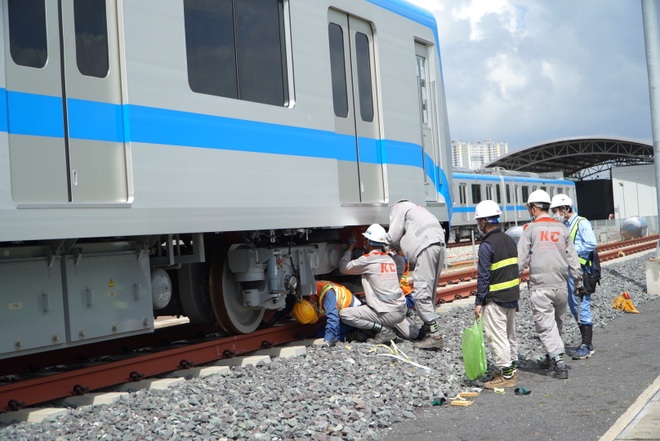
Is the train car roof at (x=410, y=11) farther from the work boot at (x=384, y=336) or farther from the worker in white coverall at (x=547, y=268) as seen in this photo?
the work boot at (x=384, y=336)

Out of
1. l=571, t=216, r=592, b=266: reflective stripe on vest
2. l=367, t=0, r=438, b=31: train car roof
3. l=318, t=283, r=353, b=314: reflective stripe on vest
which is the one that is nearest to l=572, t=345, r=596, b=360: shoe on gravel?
l=571, t=216, r=592, b=266: reflective stripe on vest

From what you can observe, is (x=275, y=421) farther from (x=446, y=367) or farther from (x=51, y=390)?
(x=446, y=367)

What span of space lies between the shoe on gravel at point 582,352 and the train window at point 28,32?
611 centimetres

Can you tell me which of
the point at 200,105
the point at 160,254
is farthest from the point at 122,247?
the point at 200,105

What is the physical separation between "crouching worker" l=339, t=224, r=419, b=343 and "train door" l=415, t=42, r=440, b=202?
7.15 ft

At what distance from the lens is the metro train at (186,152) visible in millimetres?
6184

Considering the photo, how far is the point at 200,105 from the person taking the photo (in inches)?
296

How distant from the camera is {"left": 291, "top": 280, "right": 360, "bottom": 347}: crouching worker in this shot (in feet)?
31.7

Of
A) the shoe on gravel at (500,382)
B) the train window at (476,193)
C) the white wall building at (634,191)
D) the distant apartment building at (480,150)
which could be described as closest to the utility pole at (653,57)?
the shoe on gravel at (500,382)

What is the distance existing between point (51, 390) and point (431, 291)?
4549mm

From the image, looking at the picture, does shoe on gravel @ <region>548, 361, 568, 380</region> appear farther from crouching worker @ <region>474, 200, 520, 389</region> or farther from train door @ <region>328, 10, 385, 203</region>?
train door @ <region>328, 10, 385, 203</region>

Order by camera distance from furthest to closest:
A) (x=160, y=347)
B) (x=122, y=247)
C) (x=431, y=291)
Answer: (x=431, y=291), (x=160, y=347), (x=122, y=247)

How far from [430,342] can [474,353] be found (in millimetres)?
1840

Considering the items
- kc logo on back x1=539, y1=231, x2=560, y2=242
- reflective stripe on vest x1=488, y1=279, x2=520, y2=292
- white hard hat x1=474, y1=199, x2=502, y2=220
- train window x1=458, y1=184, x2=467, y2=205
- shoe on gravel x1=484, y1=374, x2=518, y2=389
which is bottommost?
shoe on gravel x1=484, y1=374, x2=518, y2=389
